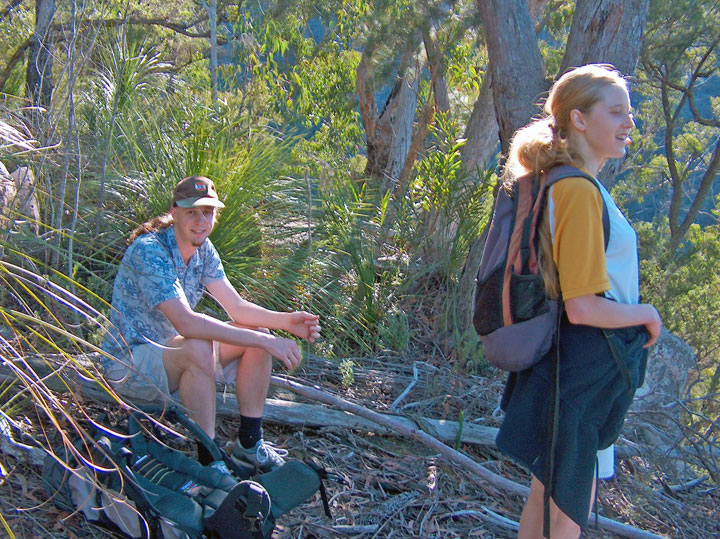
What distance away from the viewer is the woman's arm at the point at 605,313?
2.05 metres

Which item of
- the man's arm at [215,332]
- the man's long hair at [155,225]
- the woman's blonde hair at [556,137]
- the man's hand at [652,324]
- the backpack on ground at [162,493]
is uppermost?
the woman's blonde hair at [556,137]

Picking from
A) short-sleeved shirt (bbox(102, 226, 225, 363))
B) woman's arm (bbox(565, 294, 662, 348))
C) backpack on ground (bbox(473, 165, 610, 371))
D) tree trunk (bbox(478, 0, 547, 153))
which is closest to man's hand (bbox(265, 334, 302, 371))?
short-sleeved shirt (bbox(102, 226, 225, 363))

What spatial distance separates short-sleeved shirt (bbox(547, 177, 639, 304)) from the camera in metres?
2.01

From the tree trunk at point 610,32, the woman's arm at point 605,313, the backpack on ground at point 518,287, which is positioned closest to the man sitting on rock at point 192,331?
the backpack on ground at point 518,287

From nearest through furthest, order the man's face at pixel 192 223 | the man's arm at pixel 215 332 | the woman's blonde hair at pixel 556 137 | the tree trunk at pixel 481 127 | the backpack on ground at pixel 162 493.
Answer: the woman's blonde hair at pixel 556 137 < the backpack on ground at pixel 162 493 < the man's arm at pixel 215 332 < the man's face at pixel 192 223 < the tree trunk at pixel 481 127

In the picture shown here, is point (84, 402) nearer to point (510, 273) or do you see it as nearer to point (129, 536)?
point (129, 536)

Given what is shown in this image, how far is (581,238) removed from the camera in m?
2.01

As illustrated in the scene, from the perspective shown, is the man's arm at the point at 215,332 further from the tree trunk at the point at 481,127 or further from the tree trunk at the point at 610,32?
the tree trunk at the point at 481,127

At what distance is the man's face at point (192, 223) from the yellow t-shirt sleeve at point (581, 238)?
1690 mm

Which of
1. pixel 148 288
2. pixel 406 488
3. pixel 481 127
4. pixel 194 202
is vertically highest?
pixel 481 127

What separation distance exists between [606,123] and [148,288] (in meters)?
1.87

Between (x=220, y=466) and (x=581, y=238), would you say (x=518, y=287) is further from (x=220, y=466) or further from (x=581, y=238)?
(x=220, y=466)

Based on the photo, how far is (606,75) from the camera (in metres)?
2.19

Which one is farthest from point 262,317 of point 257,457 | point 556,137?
point 556,137
